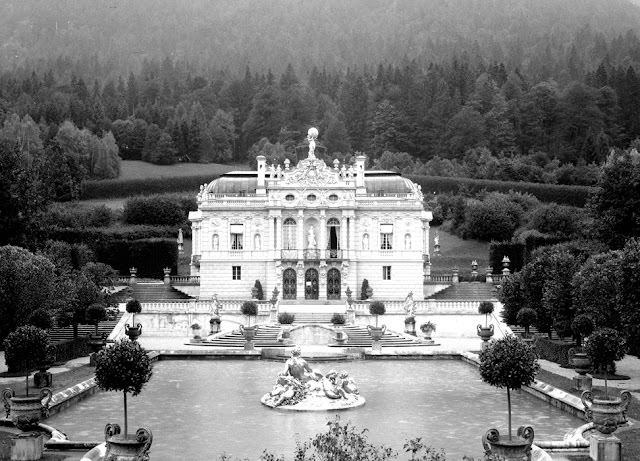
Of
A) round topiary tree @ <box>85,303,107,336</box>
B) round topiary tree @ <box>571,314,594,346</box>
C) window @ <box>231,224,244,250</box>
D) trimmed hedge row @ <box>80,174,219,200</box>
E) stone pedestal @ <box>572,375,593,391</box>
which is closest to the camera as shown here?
stone pedestal @ <box>572,375,593,391</box>

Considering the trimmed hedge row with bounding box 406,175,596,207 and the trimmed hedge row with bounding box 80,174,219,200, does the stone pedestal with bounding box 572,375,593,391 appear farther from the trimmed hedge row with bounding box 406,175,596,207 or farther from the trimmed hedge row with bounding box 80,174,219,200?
the trimmed hedge row with bounding box 80,174,219,200

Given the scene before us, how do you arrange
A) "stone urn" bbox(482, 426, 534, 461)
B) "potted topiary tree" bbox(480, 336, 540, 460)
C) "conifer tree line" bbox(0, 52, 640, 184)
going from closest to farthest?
"stone urn" bbox(482, 426, 534, 461) → "potted topiary tree" bbox(480, 336, 540, 460) → "conifer tree line" bbox(0, 52, 640, 184)

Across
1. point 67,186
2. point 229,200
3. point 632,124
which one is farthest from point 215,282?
point 632,124

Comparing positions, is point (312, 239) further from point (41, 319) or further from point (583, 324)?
point (583, 324)

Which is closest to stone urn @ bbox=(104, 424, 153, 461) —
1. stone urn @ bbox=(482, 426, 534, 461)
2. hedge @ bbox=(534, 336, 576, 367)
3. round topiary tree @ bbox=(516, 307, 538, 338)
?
stone urn @ bbox=(482, 426, 534, 461)

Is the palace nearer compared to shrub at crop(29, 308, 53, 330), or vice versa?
shrub at crop(29, 308, 53, 330)

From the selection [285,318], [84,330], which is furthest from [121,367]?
[84,330]

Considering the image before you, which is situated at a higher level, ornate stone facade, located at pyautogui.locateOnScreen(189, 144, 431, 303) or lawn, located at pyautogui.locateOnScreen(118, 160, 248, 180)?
lawn, located at pyautogui.locateOnScreen(118, 160, 248, 180)
